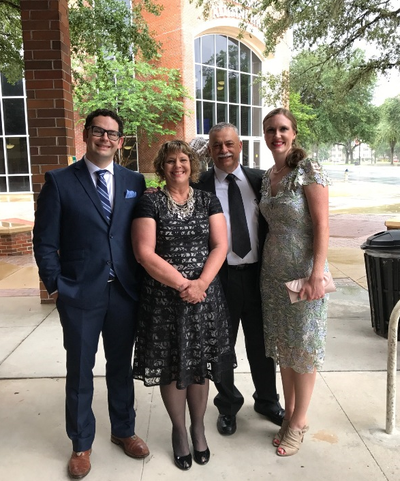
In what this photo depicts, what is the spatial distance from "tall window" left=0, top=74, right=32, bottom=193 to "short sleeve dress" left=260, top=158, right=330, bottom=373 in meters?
22.2

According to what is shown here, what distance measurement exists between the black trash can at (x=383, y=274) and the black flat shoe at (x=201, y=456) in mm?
2730

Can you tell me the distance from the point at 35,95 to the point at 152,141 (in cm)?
1797

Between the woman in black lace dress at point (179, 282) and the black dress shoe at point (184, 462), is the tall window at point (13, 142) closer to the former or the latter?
the woman in black lace dress at point (179, 282)

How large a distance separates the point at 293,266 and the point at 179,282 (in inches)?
28.8

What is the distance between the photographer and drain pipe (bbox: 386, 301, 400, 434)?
2.86m

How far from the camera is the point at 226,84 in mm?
25859

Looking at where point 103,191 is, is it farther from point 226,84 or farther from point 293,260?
point 226,84

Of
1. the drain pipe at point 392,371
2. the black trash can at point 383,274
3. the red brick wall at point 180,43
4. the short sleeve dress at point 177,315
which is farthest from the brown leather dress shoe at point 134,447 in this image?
the red brick wall at point 180,43

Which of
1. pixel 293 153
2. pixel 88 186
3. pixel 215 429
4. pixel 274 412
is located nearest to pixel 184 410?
pixel 215 429

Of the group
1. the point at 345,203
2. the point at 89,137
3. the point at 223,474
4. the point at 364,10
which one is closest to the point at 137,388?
the point at 223,474

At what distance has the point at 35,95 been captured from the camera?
5312 mm

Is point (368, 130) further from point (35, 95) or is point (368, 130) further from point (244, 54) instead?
point (35, 95)

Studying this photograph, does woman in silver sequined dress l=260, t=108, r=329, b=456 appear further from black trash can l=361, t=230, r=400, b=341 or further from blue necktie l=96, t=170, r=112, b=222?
black trash can l=361, t=230, r=400, b=341

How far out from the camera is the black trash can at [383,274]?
4.54m
